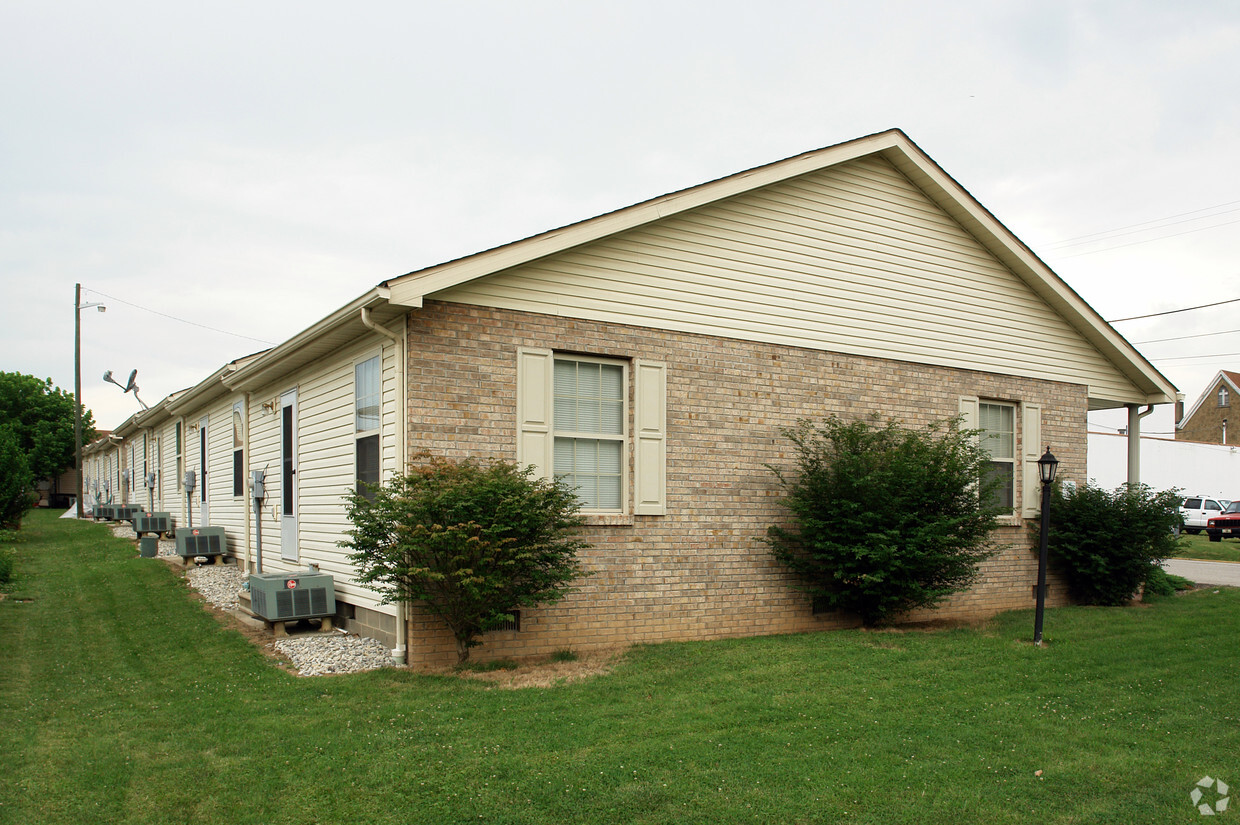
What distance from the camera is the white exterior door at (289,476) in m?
11.7

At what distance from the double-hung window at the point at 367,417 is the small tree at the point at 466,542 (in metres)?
1.12

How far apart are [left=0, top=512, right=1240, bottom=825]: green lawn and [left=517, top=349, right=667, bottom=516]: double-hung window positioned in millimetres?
1721

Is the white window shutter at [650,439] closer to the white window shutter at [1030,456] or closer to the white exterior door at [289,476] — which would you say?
the white exterior door at [289,476]

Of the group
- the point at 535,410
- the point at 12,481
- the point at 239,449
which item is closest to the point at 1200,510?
the point at 535,410

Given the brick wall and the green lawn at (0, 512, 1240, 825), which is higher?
the brick wall

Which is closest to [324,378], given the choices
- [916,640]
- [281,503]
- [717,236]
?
[281,503]

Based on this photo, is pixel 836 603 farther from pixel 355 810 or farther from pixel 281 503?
pixel 281 503

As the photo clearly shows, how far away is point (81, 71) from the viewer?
11875mm

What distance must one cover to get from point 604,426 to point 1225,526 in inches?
1244

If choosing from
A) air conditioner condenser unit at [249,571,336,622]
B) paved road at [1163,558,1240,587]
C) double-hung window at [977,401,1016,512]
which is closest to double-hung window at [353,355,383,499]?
air conditioner condenser unit at [249,571,336,622]

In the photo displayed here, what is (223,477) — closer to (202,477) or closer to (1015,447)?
(202,477)

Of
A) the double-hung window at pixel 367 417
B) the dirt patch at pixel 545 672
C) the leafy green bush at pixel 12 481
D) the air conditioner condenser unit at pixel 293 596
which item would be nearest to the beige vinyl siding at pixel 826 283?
the double-hung window at pixel 367 417

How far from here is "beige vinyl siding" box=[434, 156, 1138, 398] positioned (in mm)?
9273

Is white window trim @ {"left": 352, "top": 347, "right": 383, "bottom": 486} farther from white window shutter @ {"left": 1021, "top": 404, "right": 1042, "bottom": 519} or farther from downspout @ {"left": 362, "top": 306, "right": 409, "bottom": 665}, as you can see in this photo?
white window shutter @ {"left": 1021, "top": 404, "right": 1042, "bottom": 519}
